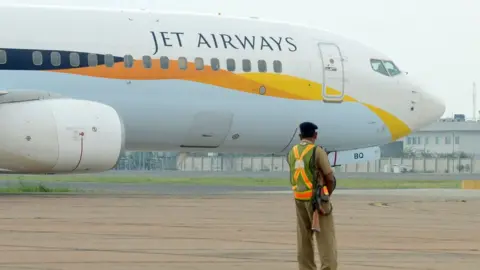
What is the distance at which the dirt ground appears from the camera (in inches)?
560

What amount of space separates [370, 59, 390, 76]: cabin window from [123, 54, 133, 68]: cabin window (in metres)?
7.77

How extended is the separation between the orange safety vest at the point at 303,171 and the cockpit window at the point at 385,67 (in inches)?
805

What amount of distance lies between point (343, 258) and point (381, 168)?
8097 cm

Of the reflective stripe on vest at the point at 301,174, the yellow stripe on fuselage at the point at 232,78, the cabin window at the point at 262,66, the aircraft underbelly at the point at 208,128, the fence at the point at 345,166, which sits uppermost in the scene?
the cabin window at the point at 262,66

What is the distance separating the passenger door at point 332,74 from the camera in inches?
1266

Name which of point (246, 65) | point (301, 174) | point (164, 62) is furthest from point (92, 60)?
point (301, 174)

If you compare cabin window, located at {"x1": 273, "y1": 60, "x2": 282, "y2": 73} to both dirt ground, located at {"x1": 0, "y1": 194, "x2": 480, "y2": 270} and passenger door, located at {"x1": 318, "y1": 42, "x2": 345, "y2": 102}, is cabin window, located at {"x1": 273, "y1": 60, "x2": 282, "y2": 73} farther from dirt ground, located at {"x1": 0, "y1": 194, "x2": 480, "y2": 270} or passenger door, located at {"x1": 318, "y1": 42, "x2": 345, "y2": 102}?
dirt ground, located at {"x1": 0, "y1": 194, "x2": 480, "y2": 270}

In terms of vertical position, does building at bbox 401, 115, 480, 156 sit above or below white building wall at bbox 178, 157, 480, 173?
above

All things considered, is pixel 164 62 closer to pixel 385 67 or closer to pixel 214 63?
pixel 214 63

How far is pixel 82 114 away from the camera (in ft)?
91.1

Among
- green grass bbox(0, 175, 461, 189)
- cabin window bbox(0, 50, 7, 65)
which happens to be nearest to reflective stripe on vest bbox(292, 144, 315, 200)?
cabin window bbox(0, 50, 7, 65)

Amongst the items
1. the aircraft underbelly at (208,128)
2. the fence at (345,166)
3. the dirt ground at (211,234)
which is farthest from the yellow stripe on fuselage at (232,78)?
the fence at (345,166)

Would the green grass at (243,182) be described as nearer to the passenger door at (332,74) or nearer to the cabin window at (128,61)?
the passenger door at (332,74)

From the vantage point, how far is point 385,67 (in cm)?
3388
